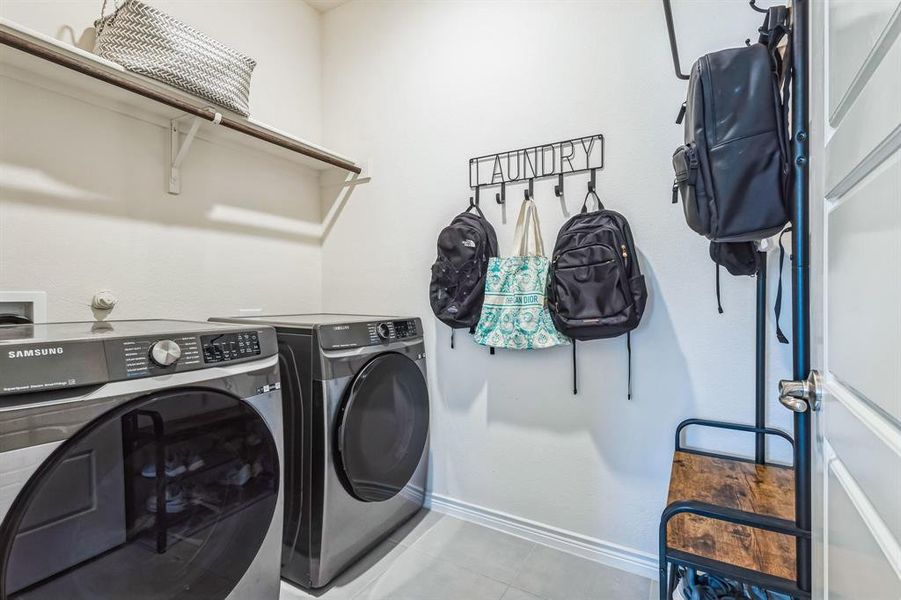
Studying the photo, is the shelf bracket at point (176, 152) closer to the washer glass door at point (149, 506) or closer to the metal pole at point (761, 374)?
the washer glass door at point (149, 506)

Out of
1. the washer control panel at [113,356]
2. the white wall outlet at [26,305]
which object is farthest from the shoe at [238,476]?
the white wall outlet at [26,305]

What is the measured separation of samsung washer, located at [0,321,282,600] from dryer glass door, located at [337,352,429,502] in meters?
0.34

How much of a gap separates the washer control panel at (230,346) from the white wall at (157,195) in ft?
2.67

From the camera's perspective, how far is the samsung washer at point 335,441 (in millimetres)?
1520

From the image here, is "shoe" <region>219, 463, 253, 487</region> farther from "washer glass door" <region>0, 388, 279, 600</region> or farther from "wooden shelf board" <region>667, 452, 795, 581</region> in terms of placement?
"wooden shelf board" <region>667, 452, 795, 581</region>

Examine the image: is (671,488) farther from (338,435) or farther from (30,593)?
(30,593)

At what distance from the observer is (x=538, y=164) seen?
1.83 meters

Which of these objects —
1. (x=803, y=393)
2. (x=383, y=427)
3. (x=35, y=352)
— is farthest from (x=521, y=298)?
(x=35, y=352)

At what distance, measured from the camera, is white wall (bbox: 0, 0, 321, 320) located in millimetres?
1429

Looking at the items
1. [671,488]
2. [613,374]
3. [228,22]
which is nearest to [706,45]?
[613,374]

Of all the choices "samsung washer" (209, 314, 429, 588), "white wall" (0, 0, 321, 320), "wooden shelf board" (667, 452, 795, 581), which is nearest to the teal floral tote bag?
"samsung washer" (209, 314, 429, 588)

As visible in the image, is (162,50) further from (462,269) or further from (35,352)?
(462,269)

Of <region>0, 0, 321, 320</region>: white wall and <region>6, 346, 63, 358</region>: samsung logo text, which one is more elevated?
<region>0, 0, 321, 320</region>: white wall

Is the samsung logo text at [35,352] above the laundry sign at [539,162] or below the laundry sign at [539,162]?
below
